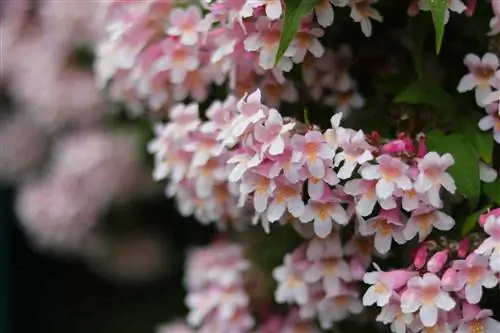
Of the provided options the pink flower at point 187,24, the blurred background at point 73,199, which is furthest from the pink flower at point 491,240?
the blurred background at point 73,199

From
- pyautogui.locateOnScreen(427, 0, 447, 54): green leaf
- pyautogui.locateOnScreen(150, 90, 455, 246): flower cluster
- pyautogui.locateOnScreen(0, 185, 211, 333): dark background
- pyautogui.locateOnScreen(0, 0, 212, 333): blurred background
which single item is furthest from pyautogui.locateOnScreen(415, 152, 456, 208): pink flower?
pyautogui.locateOnScreen(0, 185, 211, 333): dark background

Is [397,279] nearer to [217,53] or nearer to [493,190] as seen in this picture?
[493,190]

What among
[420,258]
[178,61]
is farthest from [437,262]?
[178,61]

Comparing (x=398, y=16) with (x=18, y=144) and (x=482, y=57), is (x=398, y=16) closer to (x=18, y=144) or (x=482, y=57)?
(x=482, y=57)

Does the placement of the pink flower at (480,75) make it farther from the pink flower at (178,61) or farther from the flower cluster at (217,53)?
the pink flower at (178,61)

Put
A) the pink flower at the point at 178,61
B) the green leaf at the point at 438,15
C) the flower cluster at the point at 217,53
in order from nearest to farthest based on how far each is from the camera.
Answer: the green leaf at the point at 438,15, the flower cluster at the point at 217,53, the pink flower at the point at 178,61
